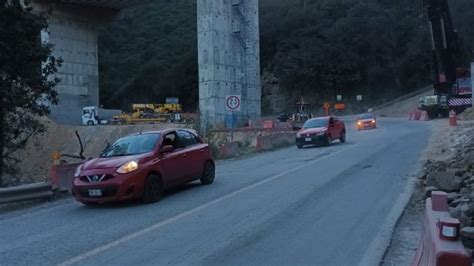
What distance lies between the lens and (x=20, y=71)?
17.9 m

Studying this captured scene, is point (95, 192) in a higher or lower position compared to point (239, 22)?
lower

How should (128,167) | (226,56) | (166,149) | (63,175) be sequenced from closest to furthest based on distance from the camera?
1. (128,167)
2. (166,149)
3. (63,175)
4. (226,56)

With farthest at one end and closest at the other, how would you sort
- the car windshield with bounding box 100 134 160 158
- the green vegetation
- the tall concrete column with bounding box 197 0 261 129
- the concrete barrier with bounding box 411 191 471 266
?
the green vegetation → the tall concrete column with bounding box 197 0 261 129 → the car windshield with bounding box 100 134 160 158 → the concrete barrier with bounding box 411 191 471 266

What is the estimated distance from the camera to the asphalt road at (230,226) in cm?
782

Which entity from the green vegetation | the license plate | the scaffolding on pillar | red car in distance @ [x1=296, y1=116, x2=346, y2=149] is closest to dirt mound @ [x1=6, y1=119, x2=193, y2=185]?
the scaffolding on pillar

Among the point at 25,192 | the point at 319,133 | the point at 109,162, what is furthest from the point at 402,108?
the point at 109,162

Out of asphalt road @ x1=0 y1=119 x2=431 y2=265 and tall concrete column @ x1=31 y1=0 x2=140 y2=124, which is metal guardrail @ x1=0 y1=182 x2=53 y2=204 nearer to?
asphalt road @ x1=0 y1=119 x2=431 y2=265

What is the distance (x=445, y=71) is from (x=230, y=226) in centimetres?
3757

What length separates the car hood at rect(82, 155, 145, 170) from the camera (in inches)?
479

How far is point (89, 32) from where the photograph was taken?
75.1 m

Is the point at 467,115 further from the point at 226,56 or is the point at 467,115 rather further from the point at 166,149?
the point at 166,149

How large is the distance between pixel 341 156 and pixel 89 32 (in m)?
59.0

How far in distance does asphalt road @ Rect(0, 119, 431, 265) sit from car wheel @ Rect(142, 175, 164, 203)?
0.22 meters

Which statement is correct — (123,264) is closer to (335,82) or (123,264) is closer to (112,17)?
(112,17)
